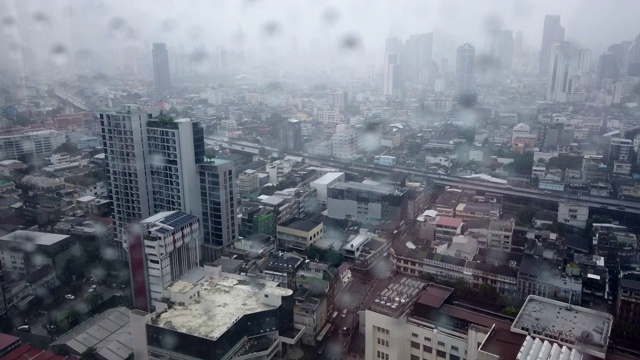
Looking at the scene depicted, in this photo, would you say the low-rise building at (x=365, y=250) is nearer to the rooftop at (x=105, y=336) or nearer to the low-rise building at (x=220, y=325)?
the low-rise building at (x=220, y=325)

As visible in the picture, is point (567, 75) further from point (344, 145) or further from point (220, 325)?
point (220, 325)

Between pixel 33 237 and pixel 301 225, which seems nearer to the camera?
pixel 33 237


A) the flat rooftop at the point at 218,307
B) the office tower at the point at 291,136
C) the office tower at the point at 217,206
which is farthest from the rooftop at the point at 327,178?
the flat rooftop at the point at 218,307

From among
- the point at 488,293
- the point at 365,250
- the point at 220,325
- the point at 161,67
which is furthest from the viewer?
the point at 161,67

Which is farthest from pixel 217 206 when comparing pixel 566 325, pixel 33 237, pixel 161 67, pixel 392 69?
pixel 392 69

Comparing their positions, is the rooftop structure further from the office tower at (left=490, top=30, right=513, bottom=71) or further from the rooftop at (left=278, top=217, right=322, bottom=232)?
the office tower at (left=490, top=30, right=513, bottom=71)
